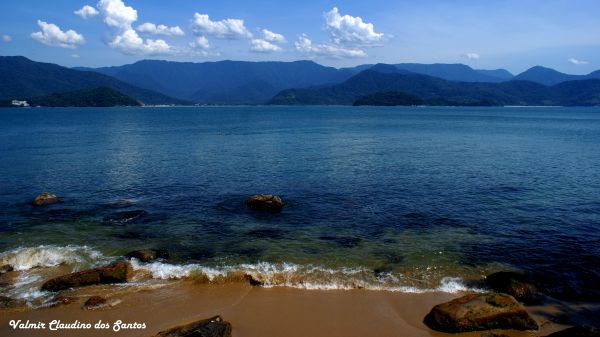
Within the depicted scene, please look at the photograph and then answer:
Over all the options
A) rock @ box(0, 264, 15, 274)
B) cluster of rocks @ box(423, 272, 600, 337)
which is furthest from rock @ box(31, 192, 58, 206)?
cluster of rocks @ box(423, 272, 600, 337)

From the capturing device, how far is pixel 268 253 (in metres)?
25.1

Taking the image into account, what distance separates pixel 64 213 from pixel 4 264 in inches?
412

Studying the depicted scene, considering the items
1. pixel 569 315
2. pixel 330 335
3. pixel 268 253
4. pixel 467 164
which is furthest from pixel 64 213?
pixel 467 164

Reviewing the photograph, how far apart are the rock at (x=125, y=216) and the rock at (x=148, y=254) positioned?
7876 mm

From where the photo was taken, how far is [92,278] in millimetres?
21234

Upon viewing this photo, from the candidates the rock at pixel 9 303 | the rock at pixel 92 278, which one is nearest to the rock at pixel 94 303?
the rock at pixel 92 278

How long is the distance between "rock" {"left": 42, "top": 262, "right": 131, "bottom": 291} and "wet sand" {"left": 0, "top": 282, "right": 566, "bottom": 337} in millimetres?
692

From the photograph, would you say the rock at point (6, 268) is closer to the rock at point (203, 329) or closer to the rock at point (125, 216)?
the rock at point (125, 216)

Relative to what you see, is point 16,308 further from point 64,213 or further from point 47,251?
point 64,213

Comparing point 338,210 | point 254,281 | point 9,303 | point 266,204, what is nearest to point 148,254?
point 9,303

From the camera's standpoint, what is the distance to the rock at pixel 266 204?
34.1 m

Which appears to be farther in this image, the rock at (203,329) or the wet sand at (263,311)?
the wet sand at (263,311)

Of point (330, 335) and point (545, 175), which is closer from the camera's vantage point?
point (330, 335)

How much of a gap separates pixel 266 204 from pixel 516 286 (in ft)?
65.6
